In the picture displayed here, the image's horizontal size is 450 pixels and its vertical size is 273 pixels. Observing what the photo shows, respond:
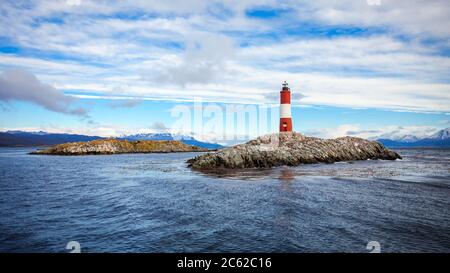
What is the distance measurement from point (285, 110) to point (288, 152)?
35.1 ft

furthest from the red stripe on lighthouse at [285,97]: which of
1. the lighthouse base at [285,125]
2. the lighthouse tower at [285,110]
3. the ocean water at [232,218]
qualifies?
the ocean water at [232,218]

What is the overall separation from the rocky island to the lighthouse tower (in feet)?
269

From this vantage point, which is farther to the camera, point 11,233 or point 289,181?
point 289,181

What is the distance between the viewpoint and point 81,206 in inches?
803

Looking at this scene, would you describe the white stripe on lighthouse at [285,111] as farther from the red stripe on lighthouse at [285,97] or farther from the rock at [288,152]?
the rock at [288,152]

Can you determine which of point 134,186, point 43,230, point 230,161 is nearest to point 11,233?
point 43,230

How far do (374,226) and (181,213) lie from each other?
10.2 metres

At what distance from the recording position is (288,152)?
169 ft

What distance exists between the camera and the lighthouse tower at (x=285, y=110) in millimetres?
58278

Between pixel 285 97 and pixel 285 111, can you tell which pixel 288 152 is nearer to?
pixel 285 111

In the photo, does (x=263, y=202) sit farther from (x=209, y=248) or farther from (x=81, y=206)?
(x=81, y=206)

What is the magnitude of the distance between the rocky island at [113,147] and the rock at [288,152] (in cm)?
7487
